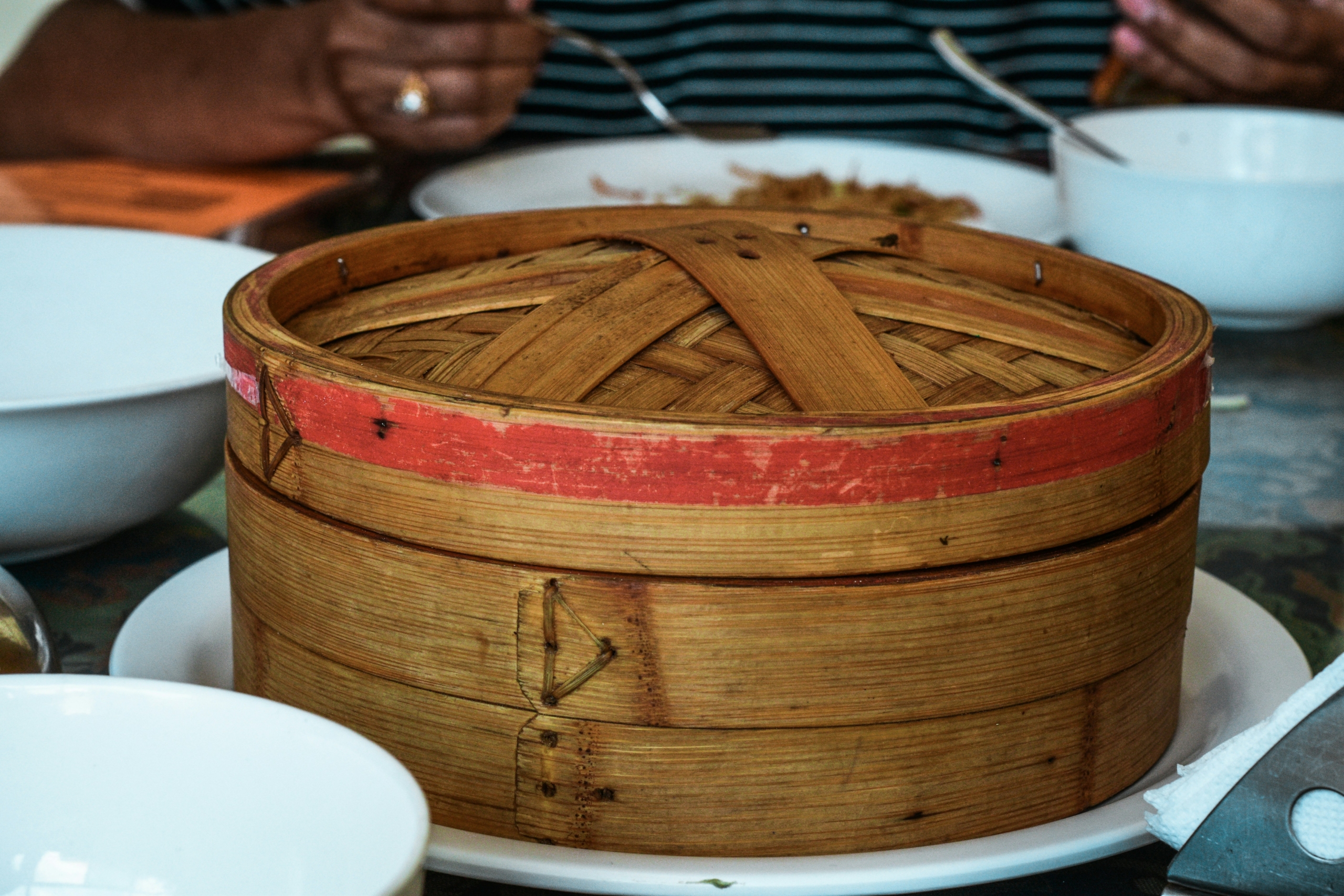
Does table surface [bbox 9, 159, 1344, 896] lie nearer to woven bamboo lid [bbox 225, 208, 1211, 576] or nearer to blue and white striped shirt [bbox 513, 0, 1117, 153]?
woven bamboo lid [bbox 225, 208, 1211, 576]

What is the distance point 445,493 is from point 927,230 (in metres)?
0.32

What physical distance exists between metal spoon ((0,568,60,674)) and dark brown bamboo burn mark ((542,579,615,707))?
0.24 m

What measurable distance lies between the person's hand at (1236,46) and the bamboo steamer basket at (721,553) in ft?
4.20

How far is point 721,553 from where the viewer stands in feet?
1.18

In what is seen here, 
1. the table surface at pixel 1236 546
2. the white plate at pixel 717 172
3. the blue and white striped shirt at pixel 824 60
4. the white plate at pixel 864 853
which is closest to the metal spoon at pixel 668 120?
the white plate at pixel 717 172

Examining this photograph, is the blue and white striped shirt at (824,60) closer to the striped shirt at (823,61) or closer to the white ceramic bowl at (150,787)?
the striped shirt at (823,61)

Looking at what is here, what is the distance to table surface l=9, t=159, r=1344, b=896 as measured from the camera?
1.50 feet

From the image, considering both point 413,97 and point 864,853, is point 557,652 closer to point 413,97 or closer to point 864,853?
point 864,853

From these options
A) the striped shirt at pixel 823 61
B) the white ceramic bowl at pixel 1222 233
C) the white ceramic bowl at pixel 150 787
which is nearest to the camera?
the white ceramic bowl at pixel 150 787

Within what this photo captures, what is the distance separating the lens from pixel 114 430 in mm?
597

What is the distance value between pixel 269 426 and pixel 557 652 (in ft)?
0.43

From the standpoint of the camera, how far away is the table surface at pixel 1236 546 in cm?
46

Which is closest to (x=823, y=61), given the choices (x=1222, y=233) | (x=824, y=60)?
(x=824, y=60)

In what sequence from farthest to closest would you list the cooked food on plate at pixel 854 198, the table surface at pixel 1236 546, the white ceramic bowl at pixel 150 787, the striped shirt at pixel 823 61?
the striped shirt at pixel 823 61 < the cooked food on plate at pixel 854 198 < the table surface at pixel 1236 546 < the white ceramic bowl at pixel 150 787
